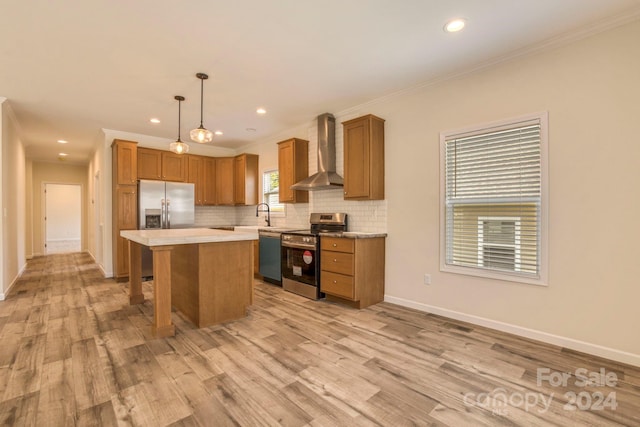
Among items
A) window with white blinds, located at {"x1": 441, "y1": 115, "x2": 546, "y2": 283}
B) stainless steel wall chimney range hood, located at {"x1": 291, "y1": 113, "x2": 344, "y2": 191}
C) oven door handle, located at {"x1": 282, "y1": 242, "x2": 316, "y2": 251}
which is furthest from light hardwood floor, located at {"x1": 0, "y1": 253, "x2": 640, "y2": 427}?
stainless steel wall chimney range hood, located at {"x1": 291, "y1": 113, "x2": 344, "y2": 191}

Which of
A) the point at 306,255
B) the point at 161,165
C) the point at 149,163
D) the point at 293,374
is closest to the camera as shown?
the point at 293,374

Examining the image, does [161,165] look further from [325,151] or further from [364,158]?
[364,158]

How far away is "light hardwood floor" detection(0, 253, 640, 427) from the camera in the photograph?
1.77m

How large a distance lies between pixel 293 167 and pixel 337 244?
6.07ft

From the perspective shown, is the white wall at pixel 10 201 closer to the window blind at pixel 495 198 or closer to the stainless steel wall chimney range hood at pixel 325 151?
the stainless steel wall chimney range hood at pixel 325 151

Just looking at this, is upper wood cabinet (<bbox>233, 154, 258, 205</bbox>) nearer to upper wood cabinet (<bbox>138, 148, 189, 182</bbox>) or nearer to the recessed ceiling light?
upper wood cabinet (<bbox>138, 148, 189, 182</bbox>)

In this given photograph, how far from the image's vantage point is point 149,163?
569 cm

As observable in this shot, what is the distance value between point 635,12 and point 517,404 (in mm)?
3022

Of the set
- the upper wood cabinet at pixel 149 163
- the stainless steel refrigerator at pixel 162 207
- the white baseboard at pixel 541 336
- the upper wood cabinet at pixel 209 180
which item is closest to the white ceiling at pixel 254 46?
the upper wood cabinet at pixel 149 163

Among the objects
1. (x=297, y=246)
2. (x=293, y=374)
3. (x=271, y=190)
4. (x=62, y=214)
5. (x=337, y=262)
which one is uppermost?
(x=271, y=190)

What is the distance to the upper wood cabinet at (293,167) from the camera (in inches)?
201

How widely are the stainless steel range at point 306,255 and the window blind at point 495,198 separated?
65.6 inches

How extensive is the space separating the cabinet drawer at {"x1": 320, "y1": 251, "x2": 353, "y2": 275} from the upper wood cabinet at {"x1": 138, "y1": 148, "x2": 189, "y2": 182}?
380 cm

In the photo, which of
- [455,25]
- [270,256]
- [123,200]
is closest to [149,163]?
[123,200]
